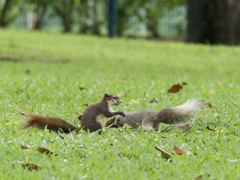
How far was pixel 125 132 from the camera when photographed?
3197 millimetres

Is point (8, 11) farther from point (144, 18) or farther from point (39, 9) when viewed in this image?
point (144, 18)

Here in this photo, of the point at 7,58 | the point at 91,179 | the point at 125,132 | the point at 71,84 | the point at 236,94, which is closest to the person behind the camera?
the point at 91,179

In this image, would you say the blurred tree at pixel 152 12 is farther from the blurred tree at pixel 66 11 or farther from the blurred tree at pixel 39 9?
the blurred tree at pixel 39 9

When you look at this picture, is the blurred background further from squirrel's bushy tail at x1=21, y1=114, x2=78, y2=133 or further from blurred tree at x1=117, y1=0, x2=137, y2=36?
squirrel's bushy tail at x1=21, y1=114, x2=78, y2=133

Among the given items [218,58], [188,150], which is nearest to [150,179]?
[188,150]

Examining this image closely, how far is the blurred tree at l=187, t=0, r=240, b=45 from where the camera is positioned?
1270 cm

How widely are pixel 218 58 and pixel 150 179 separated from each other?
8274 millimetres

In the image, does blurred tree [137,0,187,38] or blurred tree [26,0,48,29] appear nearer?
blurred tree [137,0,187,38]

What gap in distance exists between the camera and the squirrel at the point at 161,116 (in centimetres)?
306

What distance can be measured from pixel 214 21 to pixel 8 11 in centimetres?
1366

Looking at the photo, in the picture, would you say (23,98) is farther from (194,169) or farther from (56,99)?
(194,169)

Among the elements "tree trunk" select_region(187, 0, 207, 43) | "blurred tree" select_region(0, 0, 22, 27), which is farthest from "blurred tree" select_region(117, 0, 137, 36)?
"blurred tree" select_region(0, 0, 22, 27)

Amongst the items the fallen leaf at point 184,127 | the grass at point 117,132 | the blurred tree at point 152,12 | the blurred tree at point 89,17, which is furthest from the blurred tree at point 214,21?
the fallen leaf at point 184,127

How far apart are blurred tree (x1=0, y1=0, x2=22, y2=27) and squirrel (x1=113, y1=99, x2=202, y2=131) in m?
17.5
